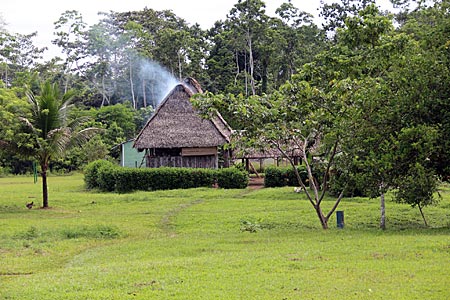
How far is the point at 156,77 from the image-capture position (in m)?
55.8

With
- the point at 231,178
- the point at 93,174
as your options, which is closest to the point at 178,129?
the point at 93,174

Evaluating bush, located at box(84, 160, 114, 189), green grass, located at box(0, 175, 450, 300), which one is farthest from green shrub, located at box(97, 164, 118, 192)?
green grass, located at box(0, 175, 450, 300)

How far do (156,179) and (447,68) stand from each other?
57.3ft

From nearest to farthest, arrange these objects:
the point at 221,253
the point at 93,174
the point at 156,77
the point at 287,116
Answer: the point at 221,253 < the point at 287,116 < the point at 93,174 < the point at 156,77

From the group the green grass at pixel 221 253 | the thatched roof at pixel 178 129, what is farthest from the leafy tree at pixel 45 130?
the thatched roof at pixel 178 129

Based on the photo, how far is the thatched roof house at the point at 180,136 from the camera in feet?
105

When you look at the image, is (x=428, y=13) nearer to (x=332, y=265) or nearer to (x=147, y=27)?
(x=332, y=265)

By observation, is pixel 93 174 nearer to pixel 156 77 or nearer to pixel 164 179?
pixel 164 179

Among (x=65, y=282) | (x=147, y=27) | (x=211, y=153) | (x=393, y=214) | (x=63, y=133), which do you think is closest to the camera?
(x=65, y=282)

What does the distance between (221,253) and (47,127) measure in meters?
13.2

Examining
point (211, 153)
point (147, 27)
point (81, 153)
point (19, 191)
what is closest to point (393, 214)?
point (211, 153)

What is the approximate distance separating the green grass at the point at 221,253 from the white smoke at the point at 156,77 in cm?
3394

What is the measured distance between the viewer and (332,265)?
862cm

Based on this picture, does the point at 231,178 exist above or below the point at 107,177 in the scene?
below
